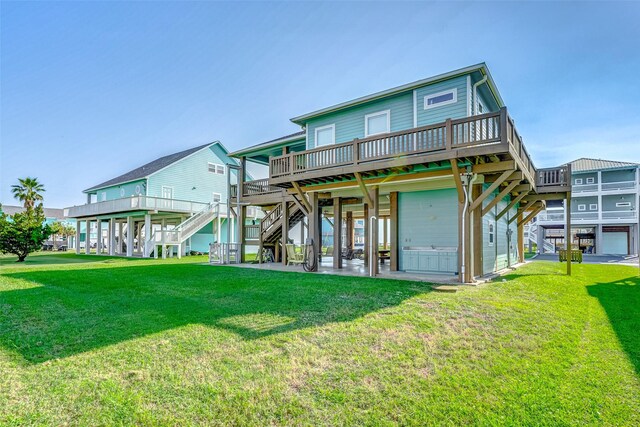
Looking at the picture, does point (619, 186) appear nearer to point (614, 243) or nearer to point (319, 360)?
A: point (614, 243)

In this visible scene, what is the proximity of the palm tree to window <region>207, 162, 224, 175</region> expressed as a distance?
1726 cm

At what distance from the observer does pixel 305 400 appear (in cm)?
300

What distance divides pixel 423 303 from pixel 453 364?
2822 mm

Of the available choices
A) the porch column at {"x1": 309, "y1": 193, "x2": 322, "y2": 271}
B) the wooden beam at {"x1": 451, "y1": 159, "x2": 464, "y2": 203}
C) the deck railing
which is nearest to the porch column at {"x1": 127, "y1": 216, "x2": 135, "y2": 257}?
the deck railing

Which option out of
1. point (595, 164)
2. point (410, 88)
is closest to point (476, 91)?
point (410, 88)

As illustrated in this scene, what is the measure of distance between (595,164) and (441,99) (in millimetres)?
30479

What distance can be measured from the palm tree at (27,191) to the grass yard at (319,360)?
30806 mm

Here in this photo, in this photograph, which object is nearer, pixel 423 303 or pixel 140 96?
pixel 423 303

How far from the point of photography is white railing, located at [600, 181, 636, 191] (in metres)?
28.4

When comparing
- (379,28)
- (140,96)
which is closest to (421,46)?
(379,28)

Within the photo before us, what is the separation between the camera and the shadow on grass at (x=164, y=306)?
468 centimetres

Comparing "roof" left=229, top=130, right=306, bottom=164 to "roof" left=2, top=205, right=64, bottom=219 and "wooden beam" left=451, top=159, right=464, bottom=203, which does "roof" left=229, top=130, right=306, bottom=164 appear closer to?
"wooden beam" left=451, top=159, right=464, bottom=203

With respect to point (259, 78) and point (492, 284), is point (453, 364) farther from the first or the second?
point (259, 78)

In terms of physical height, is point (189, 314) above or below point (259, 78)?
below
